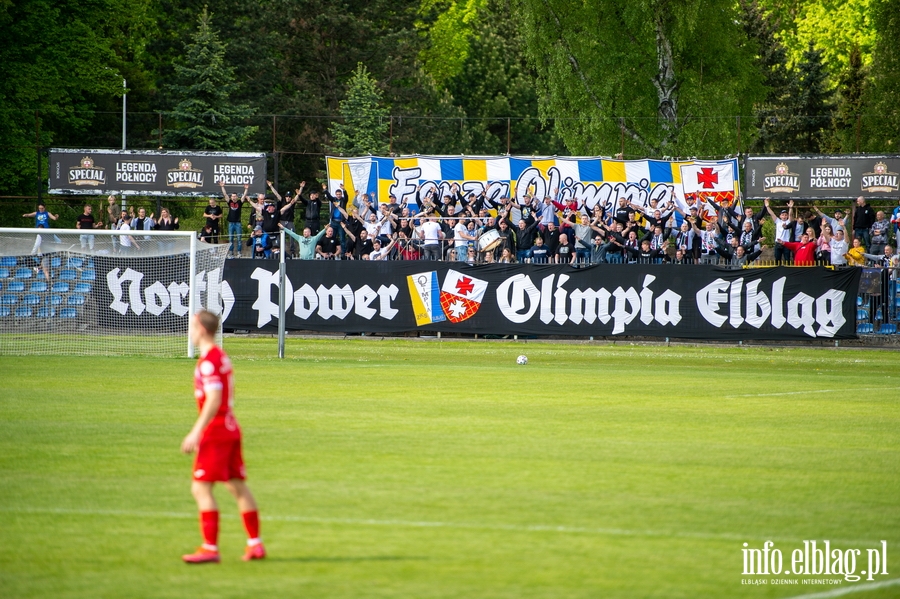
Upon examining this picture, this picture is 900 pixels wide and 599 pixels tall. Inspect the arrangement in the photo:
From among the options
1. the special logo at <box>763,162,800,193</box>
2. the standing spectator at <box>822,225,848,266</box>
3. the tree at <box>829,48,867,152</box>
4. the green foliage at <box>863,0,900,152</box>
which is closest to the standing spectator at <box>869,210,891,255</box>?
the standing spectator at <box>822,225,848,266</box>

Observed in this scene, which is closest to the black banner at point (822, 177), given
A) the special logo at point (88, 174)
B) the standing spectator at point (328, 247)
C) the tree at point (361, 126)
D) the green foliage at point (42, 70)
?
the standing spectator at point (328, 247)

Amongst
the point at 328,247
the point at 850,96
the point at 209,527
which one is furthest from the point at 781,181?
the point at 209,527

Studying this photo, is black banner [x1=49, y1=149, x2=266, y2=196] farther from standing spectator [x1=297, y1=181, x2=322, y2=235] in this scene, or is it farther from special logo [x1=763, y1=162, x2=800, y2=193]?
special logo [x1=763, y1=162, x2=800, y2=193]

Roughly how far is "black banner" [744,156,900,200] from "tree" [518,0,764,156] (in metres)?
10.4

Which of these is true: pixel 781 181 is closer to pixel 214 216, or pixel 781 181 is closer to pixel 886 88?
pixel 214 216

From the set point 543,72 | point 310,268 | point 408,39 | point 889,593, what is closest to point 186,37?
point 408,39

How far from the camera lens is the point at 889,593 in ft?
23.7

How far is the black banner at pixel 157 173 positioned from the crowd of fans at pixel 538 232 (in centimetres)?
284

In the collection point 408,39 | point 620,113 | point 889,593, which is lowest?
point 889,593

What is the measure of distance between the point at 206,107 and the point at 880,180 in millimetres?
31266

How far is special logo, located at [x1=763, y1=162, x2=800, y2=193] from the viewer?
3675 centimetres

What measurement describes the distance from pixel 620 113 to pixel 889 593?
43.4 m

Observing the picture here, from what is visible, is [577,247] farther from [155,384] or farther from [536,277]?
[155,384]

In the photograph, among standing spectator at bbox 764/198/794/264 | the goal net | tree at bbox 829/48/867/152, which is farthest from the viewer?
tree at bbox 829/48/867/152
